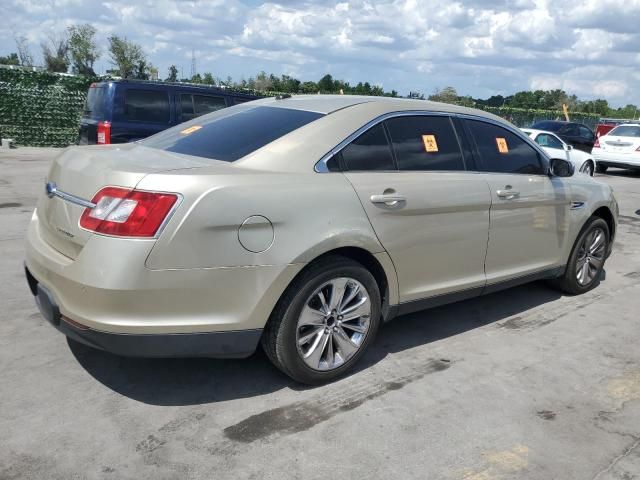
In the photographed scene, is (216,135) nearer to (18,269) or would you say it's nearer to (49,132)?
(18,269)

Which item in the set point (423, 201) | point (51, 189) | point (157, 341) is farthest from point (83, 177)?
point (423, 201)

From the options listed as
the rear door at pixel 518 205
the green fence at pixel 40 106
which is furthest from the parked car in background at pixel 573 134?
the rear door at pixel 518 205

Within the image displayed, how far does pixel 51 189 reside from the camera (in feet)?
11.1

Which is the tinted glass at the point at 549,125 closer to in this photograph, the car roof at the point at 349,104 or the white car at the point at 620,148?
the white car at the point at 620,148

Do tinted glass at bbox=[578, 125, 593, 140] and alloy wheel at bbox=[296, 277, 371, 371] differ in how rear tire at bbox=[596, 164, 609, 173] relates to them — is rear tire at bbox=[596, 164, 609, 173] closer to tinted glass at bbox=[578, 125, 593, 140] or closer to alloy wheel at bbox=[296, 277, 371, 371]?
tinted glass at bbox=[578, 125, 593, 140]

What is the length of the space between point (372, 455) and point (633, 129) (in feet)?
56.4

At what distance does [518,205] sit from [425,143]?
1.00 meters

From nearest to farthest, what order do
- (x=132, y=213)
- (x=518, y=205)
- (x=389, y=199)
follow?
1. (x=132, y=213)
2. (x=389, y=199)
3. (x=518, y=205)

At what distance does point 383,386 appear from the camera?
3.58 metres

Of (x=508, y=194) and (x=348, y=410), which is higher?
(x=508, y=194)

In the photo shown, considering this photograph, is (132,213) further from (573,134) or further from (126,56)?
(126,56)

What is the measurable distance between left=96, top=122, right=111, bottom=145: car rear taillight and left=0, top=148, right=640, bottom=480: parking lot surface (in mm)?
5357

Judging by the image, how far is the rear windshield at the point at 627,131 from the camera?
17000mm

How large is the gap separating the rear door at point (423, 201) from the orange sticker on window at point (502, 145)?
474 mm
